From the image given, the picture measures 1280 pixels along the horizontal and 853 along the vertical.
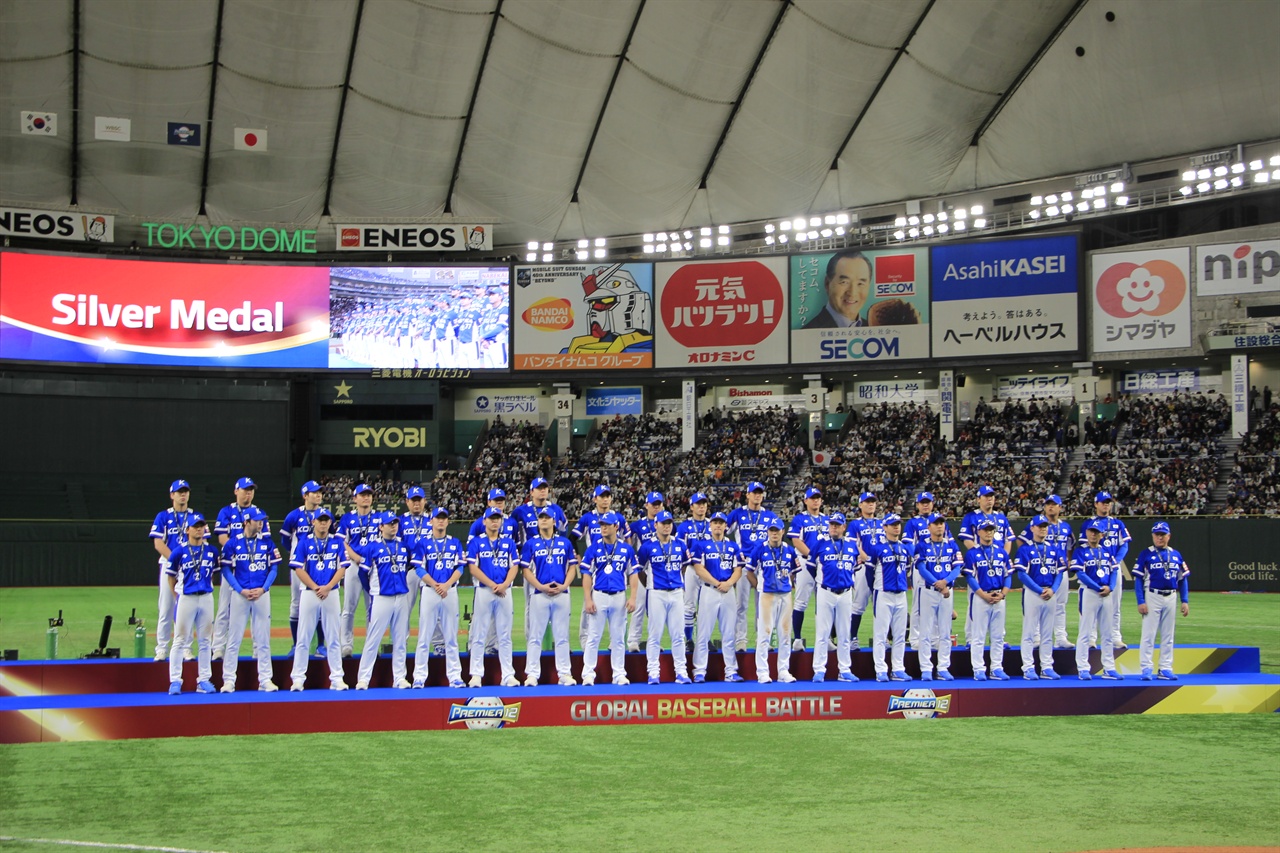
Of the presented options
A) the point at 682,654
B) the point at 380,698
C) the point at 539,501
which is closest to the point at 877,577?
the point at 682,654

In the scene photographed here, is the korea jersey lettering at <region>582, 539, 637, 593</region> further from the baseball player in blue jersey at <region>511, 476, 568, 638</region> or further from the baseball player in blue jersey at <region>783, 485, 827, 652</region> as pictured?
the baseball player in blue jersey at <region>783, 485, 827, 652</region>

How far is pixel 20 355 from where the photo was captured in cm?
4153

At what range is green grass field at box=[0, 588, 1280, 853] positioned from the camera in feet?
26.3

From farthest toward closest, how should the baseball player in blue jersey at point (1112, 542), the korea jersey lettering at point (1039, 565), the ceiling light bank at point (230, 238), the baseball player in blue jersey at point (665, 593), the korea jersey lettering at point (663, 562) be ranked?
the ceiling light bank at point (230, 238) < the baseball player in blue jersey at point (1112, 542) < the korea jersey lettering at point (1039, 565) < the korea jersey lettering at point (663, 562) < the baseball player in blue jersey at point (665, 593)

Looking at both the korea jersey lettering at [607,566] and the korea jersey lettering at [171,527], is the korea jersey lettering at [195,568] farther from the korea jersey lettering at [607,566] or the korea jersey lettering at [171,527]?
the korea jersey lettering at [607,566]

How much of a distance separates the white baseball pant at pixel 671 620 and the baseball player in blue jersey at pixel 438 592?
7.60ft

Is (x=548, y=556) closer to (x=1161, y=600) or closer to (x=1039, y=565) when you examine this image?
(x=1039, y=565)

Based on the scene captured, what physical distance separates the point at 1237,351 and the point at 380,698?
34980 millimetres

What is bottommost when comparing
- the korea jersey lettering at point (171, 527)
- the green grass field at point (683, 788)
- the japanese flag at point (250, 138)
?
the green grass field at point (683, 788)

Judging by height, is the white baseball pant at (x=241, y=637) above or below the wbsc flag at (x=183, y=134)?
below

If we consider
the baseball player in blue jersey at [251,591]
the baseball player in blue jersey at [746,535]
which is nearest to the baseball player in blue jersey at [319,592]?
the baseball player in blue jersey at [251,591]

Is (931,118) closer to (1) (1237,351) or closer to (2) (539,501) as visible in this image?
(1) (1237,351)

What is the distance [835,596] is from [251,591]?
696cm

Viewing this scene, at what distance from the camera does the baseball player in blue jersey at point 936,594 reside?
1388 centimetres
